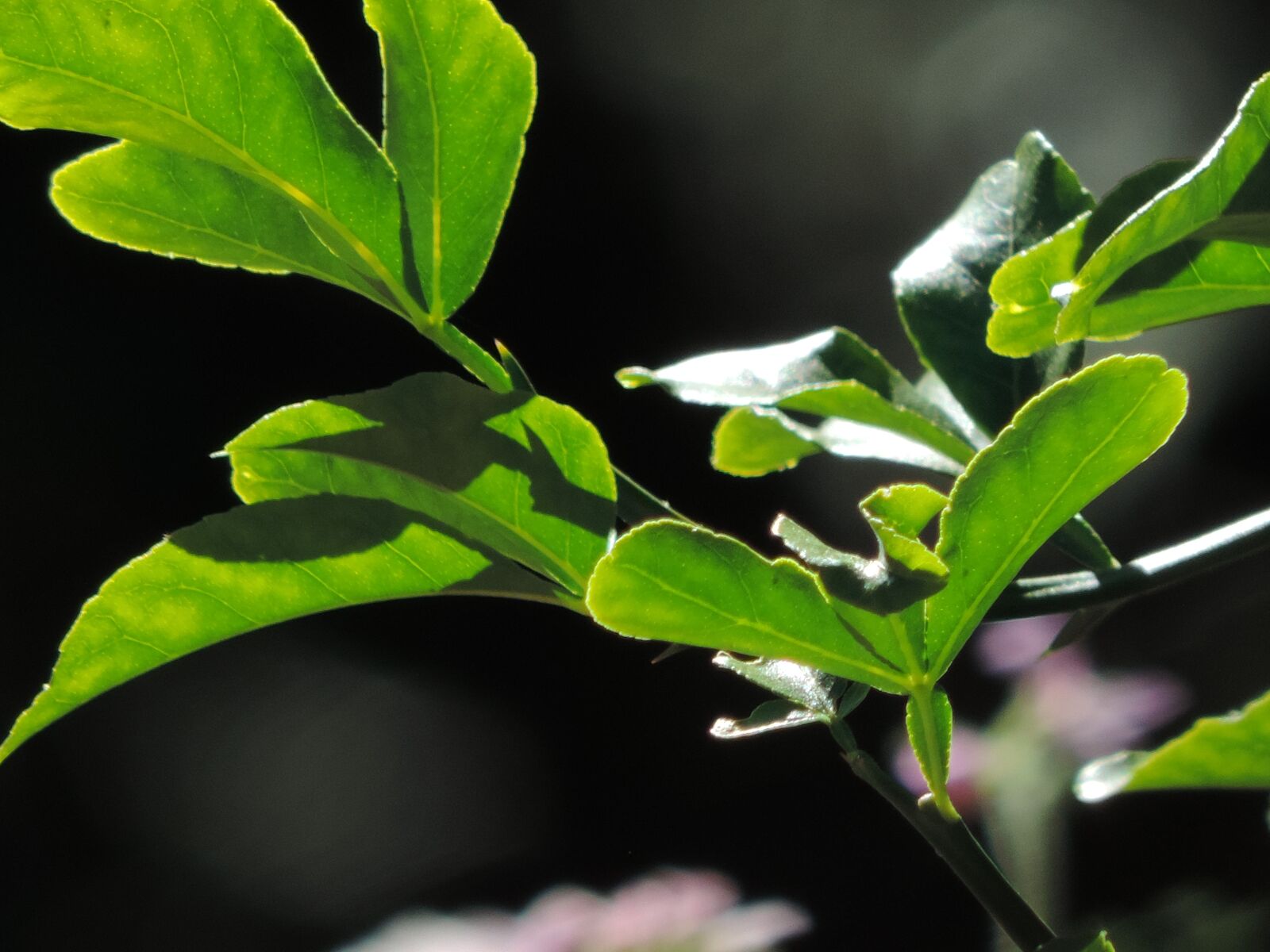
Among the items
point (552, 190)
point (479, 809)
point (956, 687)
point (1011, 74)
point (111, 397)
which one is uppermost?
point (1011, 74)

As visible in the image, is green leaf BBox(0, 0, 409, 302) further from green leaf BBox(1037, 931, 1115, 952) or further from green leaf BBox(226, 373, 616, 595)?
green leaf BBox(1037, 931, 1115, 952)

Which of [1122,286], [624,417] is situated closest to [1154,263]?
[1122,286]

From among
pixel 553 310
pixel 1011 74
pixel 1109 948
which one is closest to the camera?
pixel 1109 948

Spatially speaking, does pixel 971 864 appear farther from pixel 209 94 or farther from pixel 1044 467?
pixel 209 94

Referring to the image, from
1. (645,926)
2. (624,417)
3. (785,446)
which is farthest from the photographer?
(624,417)

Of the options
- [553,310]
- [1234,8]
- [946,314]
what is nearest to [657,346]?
[553,310]

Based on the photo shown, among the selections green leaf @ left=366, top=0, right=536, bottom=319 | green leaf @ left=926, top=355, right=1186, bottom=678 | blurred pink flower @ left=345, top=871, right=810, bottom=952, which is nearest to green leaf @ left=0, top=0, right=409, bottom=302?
green leaf @ left=366, top=0, right=536, bottom=319

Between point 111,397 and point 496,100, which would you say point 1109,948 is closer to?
point 496,100
